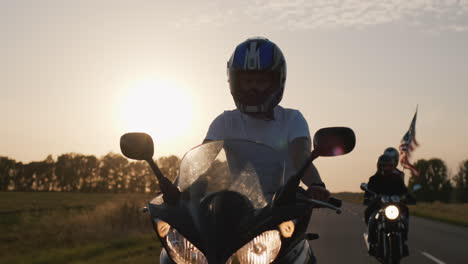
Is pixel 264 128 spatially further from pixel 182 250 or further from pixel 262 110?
pixel 182 250

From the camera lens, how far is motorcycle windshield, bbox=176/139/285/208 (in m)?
2.61

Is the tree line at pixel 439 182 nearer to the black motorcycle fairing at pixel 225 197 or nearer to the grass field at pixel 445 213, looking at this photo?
the grass field at pixel 445 213

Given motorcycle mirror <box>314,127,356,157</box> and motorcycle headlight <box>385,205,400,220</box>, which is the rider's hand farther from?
motorcycle headlight <box>385,205,400,220</box>

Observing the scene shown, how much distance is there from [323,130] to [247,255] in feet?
1.99

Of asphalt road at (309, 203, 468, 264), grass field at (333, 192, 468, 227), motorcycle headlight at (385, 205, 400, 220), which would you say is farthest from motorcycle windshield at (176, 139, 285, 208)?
grass field at (333, 192, 468, 227)

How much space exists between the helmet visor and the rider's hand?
759 millimetres

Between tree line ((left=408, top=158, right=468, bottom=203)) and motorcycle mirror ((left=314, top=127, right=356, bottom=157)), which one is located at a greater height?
motorcycle mirror ((left=314, top=127, right=356, bottom=157))

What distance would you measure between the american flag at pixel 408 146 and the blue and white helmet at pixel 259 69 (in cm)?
1844

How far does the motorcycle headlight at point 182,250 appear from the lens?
2438mm

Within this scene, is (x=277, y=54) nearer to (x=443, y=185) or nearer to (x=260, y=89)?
(x=260, y=89)

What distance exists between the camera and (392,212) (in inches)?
363

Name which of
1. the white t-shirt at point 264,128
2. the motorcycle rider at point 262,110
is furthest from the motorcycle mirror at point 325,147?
the white t-shirt at point 264,128

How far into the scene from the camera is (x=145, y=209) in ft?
9.73

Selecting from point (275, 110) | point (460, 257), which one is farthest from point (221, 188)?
point (460, 257)
